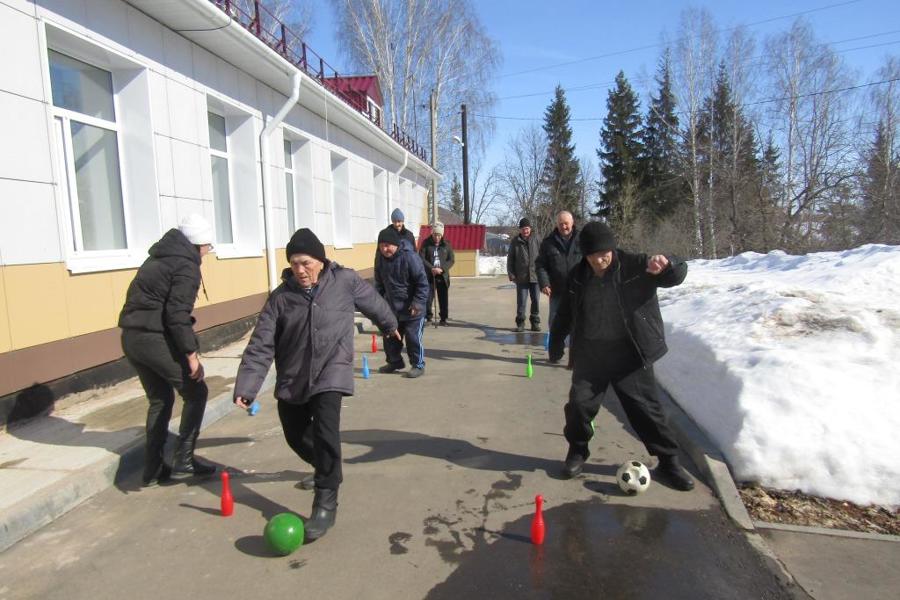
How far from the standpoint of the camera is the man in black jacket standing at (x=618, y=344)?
12.8 feet

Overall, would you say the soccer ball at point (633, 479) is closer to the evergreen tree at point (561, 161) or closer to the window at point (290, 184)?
the window at point (290, 184)

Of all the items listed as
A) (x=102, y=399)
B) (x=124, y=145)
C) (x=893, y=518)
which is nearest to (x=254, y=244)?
(x=124, y=145)

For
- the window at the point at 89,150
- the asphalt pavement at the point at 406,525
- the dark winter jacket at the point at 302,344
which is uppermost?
the window at the point at 89,150

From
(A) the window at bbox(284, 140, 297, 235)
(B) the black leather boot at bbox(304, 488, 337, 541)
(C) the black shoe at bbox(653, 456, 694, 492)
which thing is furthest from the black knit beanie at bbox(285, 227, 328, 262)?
(A) the window at bbox(284, 140, 297, 235)

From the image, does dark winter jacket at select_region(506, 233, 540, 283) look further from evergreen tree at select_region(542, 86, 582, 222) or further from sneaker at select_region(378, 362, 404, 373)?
evergreen tree at select_region(542, 86, 582, 222)

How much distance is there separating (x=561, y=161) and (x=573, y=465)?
42517 mm

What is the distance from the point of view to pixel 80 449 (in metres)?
4.48

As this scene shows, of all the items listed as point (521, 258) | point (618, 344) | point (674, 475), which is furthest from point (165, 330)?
point (521, 258)

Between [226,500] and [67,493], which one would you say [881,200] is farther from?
[67,493]

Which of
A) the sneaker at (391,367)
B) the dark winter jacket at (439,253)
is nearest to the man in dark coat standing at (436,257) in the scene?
the dark winter jacket at (439,253)

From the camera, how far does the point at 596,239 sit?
3.88 meters

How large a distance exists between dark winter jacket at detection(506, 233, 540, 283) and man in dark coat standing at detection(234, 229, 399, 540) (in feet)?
20.8

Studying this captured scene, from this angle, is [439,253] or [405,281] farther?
[439,253]

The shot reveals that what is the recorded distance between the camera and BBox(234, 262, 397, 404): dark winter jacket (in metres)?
3.46
